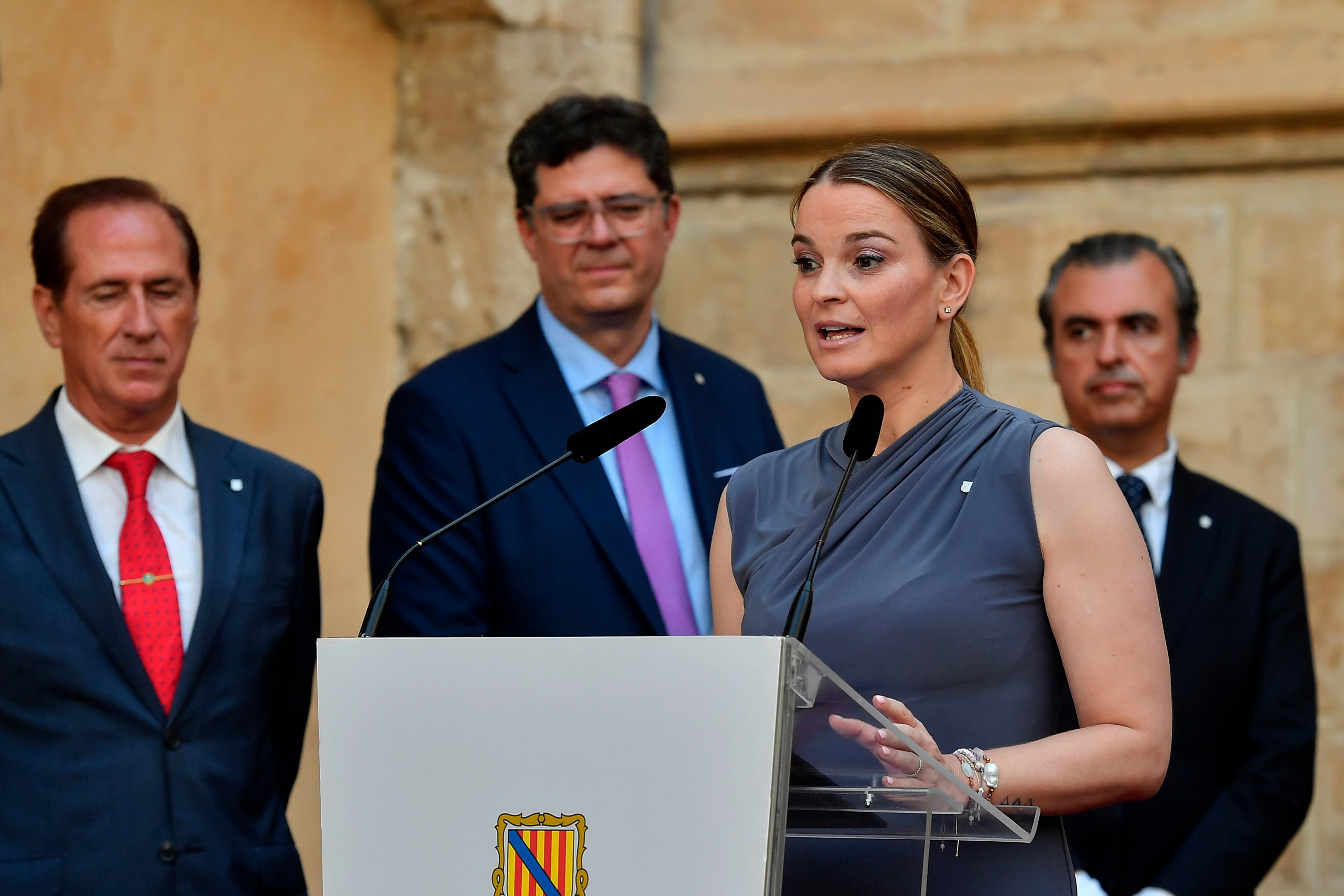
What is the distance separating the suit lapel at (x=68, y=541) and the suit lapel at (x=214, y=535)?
9 centimetres

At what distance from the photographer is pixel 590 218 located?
3457 mm

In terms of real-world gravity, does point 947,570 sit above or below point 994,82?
below

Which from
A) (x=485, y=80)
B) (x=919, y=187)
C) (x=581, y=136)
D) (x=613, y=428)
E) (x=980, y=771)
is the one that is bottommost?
(x=980, y=771)

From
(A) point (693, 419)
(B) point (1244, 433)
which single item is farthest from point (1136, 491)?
(B) point (1244, 433)

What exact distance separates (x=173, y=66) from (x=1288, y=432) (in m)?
3.12

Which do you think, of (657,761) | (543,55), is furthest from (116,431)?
(543,55)

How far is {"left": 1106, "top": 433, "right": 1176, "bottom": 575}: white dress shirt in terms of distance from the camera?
3.48 meters

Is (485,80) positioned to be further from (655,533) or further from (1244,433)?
(1244,433)

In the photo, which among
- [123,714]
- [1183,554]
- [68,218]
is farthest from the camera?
[1183,554]

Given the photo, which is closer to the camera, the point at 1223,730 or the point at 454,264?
the point at 1223,730

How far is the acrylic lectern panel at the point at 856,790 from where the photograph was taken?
A: 1.66 metres

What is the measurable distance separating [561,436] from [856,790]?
1.64 m

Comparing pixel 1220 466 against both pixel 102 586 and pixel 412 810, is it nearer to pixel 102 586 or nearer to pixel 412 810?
pixel 102 586

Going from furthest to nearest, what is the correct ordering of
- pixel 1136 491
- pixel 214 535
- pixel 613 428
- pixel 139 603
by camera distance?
pixel 1136 491 < pixel 214 535 < pixel 139 603 < pixel 613 428
